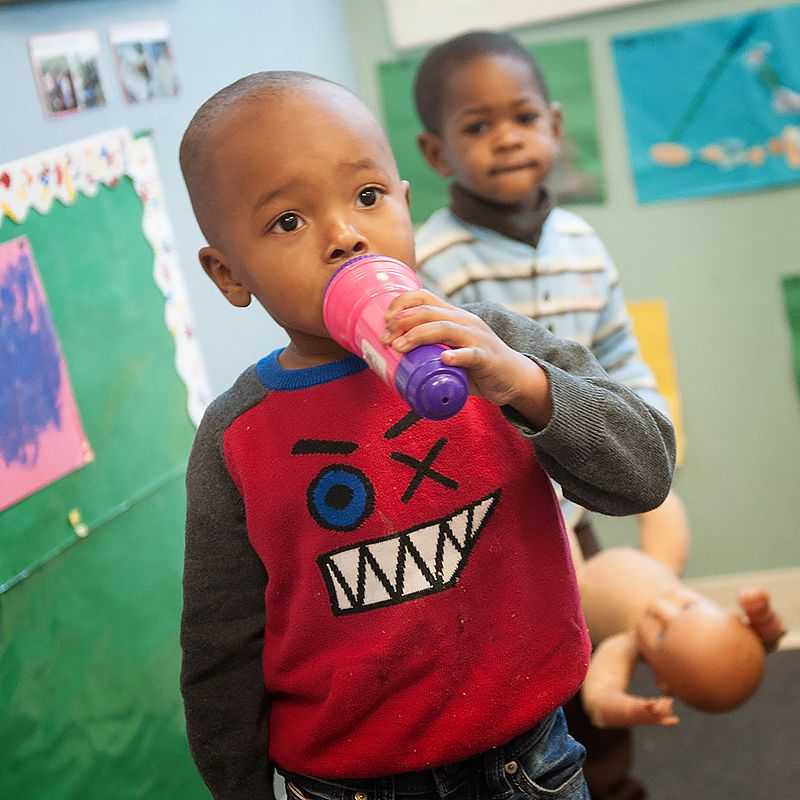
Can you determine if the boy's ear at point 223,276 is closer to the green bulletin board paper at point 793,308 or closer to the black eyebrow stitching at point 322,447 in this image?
the black eyebrow stitching at point 322,447

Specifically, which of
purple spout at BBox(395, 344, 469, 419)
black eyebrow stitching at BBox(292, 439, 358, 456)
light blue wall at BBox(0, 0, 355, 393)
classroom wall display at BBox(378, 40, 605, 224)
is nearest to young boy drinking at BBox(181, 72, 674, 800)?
black eyebrow stitching at BBox(292, 439, 358, 456)

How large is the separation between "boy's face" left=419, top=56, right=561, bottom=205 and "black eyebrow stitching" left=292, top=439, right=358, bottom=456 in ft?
2.67

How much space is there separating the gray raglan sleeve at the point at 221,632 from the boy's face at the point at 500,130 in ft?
2.53

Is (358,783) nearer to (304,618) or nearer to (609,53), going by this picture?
(304,618)

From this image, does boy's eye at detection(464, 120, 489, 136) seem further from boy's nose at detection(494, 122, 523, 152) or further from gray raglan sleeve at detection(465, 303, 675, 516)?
gray raglan sleeve at detection(465, 303, 675, 516)

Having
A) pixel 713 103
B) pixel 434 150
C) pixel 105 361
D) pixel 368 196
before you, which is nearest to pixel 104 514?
pixel 105 361

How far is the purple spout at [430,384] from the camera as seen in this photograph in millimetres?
688

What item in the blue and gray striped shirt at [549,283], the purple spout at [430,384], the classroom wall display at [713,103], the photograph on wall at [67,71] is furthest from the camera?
the classroom wall display at [713,103]

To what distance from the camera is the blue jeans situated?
90 centimetres

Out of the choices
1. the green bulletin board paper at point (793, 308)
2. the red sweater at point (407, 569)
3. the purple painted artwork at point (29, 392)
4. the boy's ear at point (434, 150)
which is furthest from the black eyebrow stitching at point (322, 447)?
the green bulletin board paper at point (793, 308)

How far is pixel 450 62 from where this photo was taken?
1696 millimetres

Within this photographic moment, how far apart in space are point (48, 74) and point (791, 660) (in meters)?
1.75

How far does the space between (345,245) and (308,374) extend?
120 millimetres

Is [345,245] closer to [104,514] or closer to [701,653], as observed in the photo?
[104,514]
